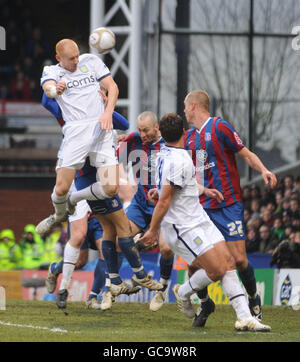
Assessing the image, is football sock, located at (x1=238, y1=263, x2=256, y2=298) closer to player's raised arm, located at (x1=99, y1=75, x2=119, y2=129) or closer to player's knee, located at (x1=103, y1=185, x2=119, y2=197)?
player's knee, located at (x1=103, y1=185, x2=119, y2=197)

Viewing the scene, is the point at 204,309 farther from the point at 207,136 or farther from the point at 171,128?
the point at 171,128

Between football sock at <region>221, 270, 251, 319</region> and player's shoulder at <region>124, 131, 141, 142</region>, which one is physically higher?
player's shoulder at <region>124, 131, 141, 142</region>

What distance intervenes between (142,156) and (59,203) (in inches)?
47.3

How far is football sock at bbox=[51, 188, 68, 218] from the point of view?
26.8 feet

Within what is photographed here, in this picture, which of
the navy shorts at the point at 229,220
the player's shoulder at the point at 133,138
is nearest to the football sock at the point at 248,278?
the navy shorts at the point at 229,220

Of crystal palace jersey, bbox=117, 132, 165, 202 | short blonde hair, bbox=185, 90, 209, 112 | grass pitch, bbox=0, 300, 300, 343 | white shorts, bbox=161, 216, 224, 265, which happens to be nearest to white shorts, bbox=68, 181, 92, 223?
crystal palace jersey, bbox=117, 132, 165, 202

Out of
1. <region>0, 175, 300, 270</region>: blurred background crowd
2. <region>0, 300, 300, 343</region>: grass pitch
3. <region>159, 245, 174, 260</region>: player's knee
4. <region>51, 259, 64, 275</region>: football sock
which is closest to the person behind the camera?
<region>0, 300, 300, 343</region>: grass pitch

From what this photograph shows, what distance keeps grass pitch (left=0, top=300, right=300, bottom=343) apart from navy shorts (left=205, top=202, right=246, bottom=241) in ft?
2.75

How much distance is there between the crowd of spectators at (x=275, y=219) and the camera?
42.5ft

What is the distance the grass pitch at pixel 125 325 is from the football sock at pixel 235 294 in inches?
6.7

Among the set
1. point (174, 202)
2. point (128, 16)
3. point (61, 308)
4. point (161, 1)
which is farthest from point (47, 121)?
point (174, 202)

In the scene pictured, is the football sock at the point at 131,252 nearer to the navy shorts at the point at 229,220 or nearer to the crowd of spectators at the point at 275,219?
the navy shorts at the point at 229,220

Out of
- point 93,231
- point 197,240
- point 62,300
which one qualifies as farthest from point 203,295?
point 93,231
